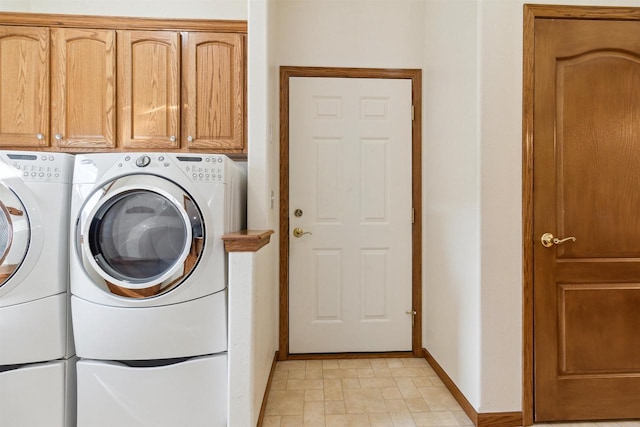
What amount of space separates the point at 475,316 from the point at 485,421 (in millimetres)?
497

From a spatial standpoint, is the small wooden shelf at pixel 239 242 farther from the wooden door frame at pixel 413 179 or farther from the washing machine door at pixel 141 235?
the wooden door frame at pixel 413 179

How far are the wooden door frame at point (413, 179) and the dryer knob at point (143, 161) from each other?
1.03 metres

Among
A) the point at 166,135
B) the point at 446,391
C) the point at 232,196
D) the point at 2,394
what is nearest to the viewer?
the point at 2,394

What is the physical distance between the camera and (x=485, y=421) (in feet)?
5.15

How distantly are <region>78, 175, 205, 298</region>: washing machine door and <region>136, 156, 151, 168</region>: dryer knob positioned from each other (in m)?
0.05

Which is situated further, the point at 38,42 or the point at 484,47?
the point at 38,42

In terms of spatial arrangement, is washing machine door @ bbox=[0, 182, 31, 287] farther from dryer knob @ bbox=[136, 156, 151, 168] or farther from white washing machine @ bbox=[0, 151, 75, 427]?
dryer knob @ bbox=[136, 156, 151, 168]

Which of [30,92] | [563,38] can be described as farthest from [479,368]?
[30,92]

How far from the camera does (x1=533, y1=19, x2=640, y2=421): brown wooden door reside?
1593 mm

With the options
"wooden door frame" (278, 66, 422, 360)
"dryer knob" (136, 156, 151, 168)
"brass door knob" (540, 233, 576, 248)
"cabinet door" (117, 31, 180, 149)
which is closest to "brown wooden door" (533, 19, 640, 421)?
"brass door knob" (540, 233, 576, 248)

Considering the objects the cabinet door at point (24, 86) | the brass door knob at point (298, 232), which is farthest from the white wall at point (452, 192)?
the cabinet door at point (24, 86)

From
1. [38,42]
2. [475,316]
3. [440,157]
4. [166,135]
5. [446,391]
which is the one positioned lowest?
[446,391]

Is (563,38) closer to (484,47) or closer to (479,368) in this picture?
(484,47)

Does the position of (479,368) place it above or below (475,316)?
below
